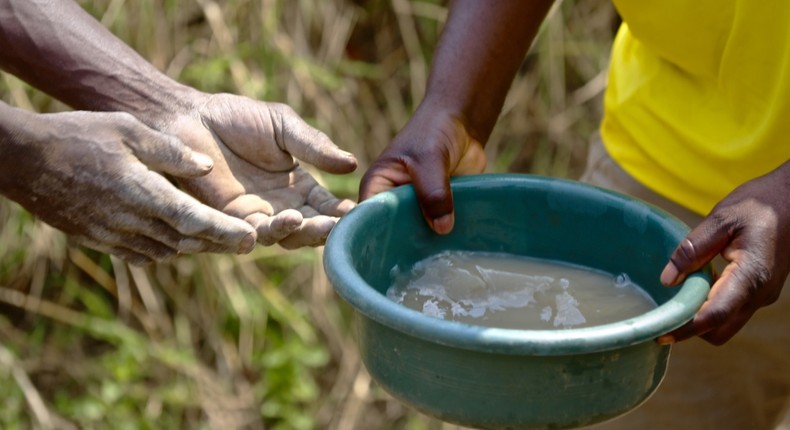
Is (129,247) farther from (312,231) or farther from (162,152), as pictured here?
(312,231)

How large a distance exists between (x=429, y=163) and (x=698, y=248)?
0.44 meters

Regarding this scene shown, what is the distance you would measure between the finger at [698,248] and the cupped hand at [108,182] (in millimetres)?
614

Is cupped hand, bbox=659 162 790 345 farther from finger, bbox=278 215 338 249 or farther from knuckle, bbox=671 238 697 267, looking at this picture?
finger, bbox=278 215 338 249

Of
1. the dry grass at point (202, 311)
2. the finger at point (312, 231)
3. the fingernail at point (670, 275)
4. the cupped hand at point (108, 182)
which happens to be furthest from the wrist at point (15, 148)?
the dry grass at point (202, 311)

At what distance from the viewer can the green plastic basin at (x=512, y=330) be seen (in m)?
1.27

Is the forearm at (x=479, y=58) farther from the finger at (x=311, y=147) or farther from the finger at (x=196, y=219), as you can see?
the finger at (x=196, y=219)

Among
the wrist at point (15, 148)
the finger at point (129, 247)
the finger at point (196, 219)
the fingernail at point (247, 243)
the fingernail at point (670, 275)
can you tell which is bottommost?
the finger at point (129, 247)

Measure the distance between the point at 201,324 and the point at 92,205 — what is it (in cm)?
137

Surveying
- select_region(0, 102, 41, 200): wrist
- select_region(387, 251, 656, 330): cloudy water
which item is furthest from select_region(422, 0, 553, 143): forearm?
select_region(0, 102, 41, 200): wrist

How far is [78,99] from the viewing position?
5.99ft

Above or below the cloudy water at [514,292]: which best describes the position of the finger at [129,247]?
below

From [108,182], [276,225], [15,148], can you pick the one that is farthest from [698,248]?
[15,148]

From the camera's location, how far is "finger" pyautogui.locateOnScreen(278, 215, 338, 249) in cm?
168

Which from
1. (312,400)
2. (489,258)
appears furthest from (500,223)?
(312,400)
